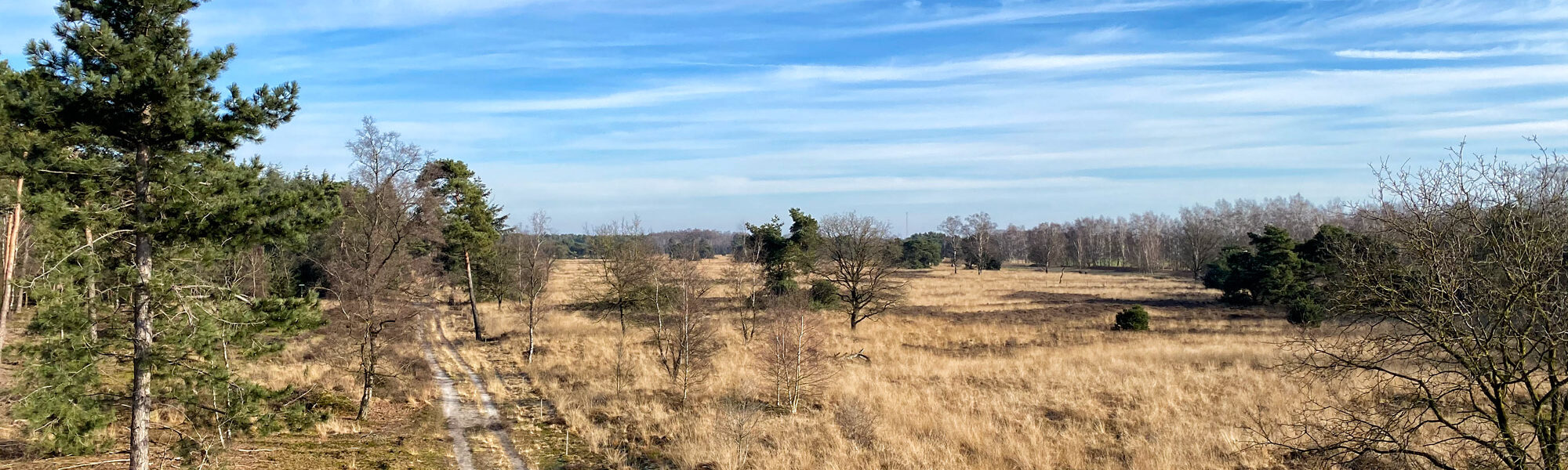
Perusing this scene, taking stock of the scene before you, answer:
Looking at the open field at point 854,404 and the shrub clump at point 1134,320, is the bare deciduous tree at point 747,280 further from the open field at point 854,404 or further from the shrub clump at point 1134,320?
the shrub clump at point 1134,320

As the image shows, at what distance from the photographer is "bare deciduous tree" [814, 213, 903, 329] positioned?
3809 centimetres

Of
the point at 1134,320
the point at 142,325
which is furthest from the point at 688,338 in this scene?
the point at 1134,320

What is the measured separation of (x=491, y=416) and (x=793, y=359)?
7.96 m

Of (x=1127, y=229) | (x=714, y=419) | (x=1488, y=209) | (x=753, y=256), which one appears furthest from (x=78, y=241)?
(x=1127, y=229)

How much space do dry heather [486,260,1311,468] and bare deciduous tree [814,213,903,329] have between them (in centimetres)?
143

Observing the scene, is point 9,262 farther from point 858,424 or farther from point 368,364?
point 858,424

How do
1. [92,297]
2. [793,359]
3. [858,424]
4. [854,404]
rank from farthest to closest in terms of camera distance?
[793,359]
[854,404]
[858,424]
[92,297]

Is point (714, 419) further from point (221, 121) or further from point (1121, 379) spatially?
point (1121, 379)

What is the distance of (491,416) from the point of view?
18.7 meters

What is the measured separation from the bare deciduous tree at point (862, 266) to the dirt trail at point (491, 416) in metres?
18.4

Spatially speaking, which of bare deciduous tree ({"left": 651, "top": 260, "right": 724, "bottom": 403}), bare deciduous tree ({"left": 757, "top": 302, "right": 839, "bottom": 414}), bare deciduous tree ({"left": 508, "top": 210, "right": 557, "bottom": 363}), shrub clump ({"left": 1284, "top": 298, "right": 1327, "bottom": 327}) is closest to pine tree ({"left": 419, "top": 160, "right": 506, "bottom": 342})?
bare deciduous tree ({"left": 508, "top": 210, "right": 557, "bottom": 363})

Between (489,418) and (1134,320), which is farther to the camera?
(1134,320)

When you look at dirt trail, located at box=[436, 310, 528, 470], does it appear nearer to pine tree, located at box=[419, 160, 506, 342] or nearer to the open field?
the open field

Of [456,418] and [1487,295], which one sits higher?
[1487,295]
